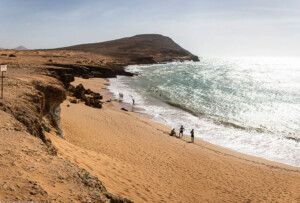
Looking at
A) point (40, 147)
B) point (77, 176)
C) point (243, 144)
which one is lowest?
point (243, 144)

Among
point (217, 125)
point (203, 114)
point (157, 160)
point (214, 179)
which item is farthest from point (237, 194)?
point (203, 114)

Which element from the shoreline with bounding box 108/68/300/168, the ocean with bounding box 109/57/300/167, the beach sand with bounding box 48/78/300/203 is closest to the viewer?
the beach sand with bounding box 48/78/300/203

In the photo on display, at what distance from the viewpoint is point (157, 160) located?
12344 millimetres

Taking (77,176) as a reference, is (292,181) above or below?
below

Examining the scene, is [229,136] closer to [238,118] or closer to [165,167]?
[238,118]

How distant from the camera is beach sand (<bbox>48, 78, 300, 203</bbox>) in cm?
868

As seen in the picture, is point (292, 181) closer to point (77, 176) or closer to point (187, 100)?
point (77, 176)

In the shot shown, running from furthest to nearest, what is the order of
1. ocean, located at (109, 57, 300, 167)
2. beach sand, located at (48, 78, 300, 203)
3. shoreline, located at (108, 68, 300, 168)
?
ocean, located at (109, 57, 300, 167)
shoreline, located at (108, 68, 300, 168)
beach sand, located at (48, 78, 300, 203)

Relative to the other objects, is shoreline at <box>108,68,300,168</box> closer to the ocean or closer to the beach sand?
the ocean

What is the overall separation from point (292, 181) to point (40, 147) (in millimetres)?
12361

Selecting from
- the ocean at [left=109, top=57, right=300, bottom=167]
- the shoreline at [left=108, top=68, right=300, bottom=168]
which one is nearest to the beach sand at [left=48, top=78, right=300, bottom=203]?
the shoreline at [left=108, top=68, right=300, bottom=168]

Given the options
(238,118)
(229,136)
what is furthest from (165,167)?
(238,118)

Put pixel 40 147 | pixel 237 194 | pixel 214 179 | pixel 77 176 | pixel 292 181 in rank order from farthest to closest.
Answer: pixel 292 181, pixel 214 179, pixel 237 194, pixel 40 147, pixel 77 176

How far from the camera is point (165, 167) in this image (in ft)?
38.1
